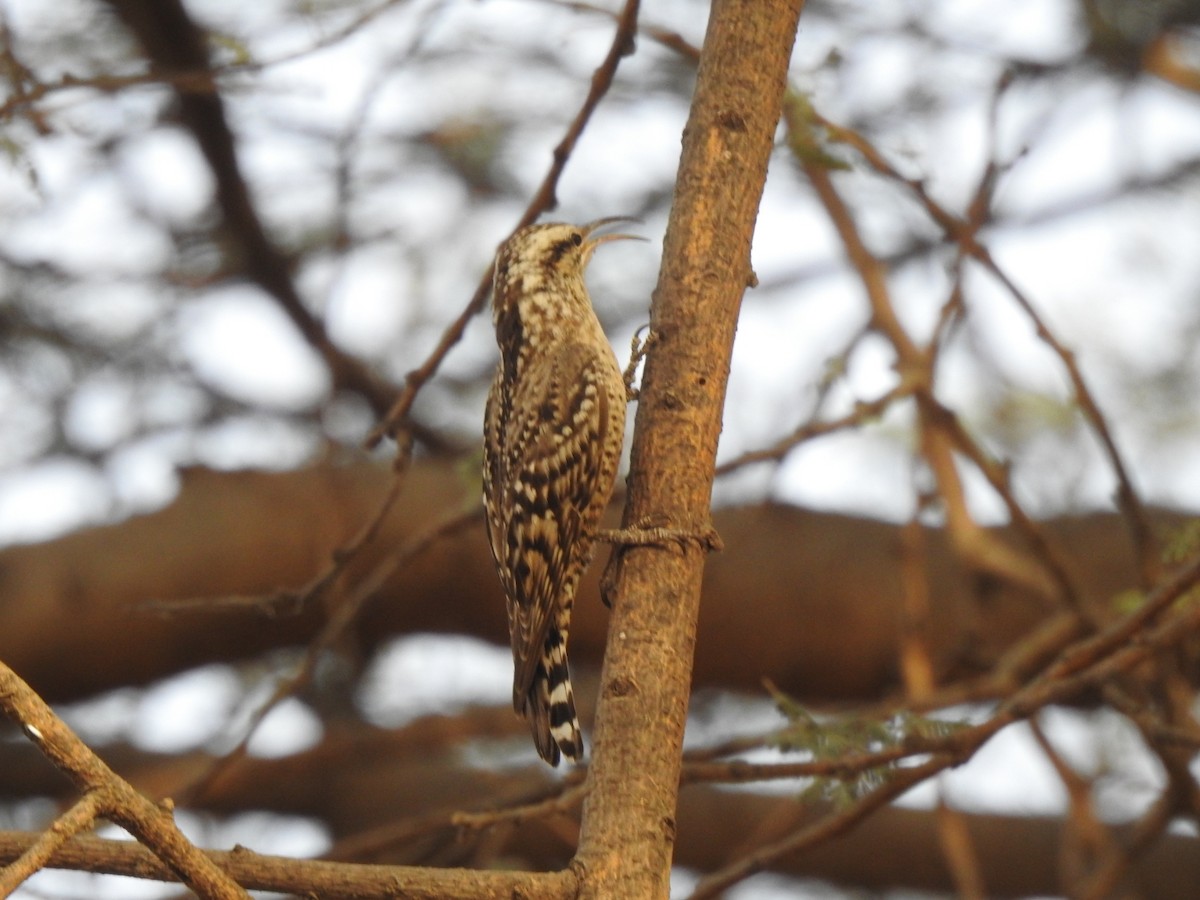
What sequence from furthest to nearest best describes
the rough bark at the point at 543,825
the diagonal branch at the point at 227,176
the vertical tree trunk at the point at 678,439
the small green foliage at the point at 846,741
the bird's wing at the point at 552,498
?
1. the rough bark at the point at 543,825
2. the diagonal branch at the point at 227,176
3. the bird's wing at the point at 552,498
4. the small green foliage at the point at 846,741
5. the vertical tree trunk at the point at 678,439

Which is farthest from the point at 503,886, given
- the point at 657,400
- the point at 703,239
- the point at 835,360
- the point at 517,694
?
the point at 835,360

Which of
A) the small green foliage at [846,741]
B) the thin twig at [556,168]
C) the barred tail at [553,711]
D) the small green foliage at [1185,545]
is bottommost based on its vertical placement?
the small green foliage at [846,741]

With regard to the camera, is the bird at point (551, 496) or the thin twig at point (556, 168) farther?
the bird at point (551, 496)

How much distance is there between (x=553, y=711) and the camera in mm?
3678

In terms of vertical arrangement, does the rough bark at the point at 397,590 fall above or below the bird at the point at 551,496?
above

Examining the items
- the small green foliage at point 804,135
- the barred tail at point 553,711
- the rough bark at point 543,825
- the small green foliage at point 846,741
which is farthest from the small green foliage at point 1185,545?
the rough bark at point 543,825

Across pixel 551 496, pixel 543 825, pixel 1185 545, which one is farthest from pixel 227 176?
pixel 1185 545

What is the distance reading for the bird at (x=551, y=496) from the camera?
3.64 meters

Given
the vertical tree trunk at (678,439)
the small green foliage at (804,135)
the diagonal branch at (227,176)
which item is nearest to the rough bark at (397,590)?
the diagonal branch at (227,176)

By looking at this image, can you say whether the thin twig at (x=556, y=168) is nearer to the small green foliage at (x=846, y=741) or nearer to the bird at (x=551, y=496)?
the bird at (x=551, y=496)

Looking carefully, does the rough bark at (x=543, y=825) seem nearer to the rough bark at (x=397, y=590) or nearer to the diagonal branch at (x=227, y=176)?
the rough bark at (x=397, y=590)

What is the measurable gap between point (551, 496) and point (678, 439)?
92 cm

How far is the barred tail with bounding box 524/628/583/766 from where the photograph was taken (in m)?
3.64

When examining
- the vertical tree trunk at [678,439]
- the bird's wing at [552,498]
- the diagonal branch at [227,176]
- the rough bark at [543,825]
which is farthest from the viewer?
the rough bark at [543,825]
